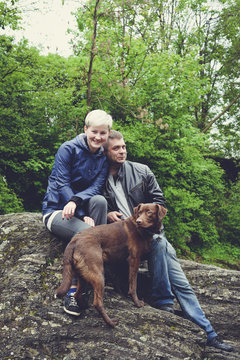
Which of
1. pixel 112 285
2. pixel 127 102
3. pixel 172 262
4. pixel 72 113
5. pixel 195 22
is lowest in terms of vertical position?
pixel 112 285

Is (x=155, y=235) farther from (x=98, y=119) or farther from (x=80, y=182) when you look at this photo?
(x=98, y=119)

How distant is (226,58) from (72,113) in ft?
50.7

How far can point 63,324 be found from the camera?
3.08m

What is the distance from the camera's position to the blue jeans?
3.63m

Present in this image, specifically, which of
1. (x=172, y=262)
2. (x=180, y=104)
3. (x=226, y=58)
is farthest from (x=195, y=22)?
(x=172, y=262)

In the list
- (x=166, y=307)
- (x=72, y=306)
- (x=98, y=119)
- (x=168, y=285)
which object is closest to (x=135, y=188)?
(x=98, y=119)

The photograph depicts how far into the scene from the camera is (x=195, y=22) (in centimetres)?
1947

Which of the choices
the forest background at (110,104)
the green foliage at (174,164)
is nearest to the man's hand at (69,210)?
the forest background at (110,104)

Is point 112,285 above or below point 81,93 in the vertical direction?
below

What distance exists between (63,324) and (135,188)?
6.06 ft

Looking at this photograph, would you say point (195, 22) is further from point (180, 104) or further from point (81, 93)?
point (81, 93)

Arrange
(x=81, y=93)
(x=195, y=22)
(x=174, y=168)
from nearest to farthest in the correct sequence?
(x=81, y=93) < (x=174, y=168) < (x=195, y=22)

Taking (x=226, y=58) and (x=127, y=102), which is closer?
(x=127, y=102)

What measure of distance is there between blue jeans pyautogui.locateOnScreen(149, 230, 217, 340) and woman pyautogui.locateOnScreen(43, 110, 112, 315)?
2.57ft
